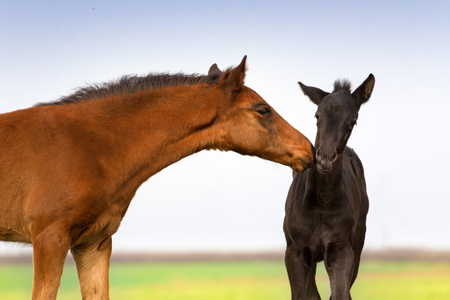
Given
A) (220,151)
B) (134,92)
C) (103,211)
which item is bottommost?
(103,211)

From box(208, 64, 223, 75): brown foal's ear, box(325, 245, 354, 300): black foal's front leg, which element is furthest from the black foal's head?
box(208, 64, 223, 75): brown foal's ear

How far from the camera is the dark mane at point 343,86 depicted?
34.6 ft

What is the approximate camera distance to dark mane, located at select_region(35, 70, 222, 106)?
9539mm

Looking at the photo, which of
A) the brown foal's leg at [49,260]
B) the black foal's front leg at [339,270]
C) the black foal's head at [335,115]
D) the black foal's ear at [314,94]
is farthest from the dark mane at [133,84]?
the black foal's front leg at [339,270]

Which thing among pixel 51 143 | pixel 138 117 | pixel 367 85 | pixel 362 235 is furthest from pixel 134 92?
pixel 362 235

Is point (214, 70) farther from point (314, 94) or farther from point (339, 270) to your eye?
point (339, 270)

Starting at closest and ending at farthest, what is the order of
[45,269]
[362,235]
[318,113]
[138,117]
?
1. [45,269]
2. [138,117]
3. [318,113]
4. [362,235]

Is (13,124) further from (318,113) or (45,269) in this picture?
(318,113)

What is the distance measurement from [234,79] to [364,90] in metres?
2.11

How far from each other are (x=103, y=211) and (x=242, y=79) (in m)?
2.29

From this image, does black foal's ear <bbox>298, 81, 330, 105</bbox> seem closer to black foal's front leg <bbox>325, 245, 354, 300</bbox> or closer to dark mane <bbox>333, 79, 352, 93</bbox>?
dark mane <bbox>333, 79, 352, 93</bbox>

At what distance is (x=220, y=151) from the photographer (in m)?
9.52

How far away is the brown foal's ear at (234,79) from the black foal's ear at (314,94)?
152cm

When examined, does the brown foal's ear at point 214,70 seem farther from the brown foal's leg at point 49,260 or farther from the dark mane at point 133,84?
the brown foal's leg at point 49,260
